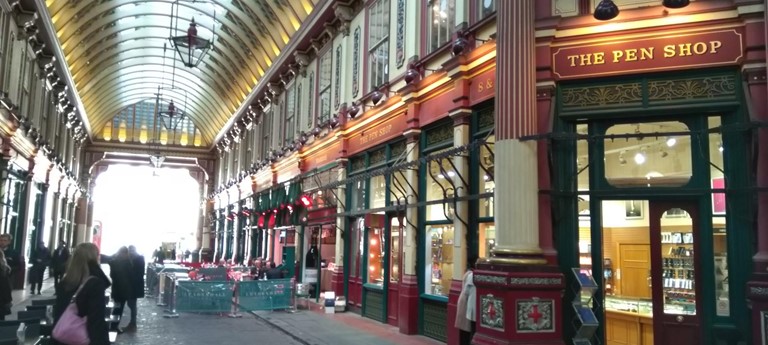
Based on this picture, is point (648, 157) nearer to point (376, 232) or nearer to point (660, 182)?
point (660, 182)

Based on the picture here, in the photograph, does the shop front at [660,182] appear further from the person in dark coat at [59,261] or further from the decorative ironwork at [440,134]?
the person in dark coat at [59,261]

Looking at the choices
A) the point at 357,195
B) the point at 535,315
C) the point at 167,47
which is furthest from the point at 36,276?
the point at 167,47

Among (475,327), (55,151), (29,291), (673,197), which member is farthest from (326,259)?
(55,151)

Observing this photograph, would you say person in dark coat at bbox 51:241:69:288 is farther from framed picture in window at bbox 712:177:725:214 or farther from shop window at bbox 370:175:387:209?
framed picture in window at bbox 712:177:725:214

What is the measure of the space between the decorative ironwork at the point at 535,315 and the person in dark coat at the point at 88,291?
4.77 metres

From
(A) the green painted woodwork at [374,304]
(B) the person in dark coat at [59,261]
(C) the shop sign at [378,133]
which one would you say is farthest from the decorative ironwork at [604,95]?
(B) the person in dark coat at [59,261]

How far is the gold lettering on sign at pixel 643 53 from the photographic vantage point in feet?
27.9

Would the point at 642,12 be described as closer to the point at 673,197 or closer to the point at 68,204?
the point at 673,197

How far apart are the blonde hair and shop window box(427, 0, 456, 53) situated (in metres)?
7.76

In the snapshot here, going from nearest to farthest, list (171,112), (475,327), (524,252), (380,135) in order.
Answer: (524,252), (475,327), (380,135), (171,112)

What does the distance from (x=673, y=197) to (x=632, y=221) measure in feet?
3.43

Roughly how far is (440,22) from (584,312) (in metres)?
6.32

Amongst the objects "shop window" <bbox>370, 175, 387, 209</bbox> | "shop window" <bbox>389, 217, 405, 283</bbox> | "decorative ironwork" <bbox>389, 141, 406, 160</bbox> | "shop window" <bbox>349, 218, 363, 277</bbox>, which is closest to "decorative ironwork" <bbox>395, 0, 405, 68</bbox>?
"decorative ironwork" <bbox>389, 141, 406, 160</bbox>

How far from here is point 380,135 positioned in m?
15.4
